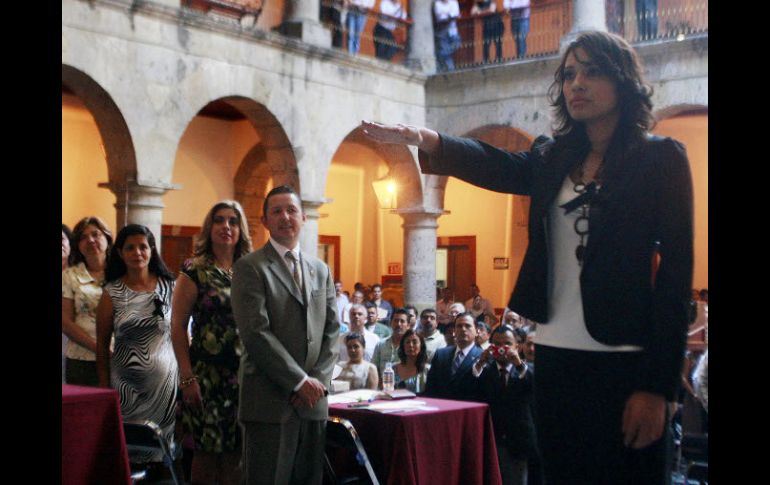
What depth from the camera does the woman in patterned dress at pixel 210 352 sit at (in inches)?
164

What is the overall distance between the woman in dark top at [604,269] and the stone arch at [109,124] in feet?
25.0

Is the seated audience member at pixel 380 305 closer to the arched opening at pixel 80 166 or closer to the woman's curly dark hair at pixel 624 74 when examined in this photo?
the arched opening at pixel 80 166

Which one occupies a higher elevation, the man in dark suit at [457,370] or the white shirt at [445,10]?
the white shirt at [445,10]

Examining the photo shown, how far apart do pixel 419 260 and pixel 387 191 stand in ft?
3.55

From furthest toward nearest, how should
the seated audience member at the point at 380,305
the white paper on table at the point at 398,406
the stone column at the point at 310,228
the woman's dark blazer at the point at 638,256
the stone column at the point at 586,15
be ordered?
1. the seated audience member at the point at 380,305
2. the stone column at the point at 310,228
3. the stone column at the point at 586,15
4. the white paper on table at the point at 398,406
5. the woman's dark blazer at the point at 638,256

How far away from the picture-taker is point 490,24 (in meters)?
12.1

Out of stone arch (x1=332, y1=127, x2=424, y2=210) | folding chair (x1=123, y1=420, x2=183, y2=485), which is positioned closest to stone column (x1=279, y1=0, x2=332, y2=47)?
stone arch (x1=332, y1=127, x2=424, y2=210)

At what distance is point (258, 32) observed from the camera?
10234 millimetres

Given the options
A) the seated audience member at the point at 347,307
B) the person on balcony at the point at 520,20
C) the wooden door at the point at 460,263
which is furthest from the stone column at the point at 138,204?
the wooden door at the point at 460,263

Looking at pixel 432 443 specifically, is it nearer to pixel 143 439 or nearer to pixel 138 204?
pixel 143 439

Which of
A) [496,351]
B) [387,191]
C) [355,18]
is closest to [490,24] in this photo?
[355,18]
